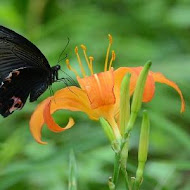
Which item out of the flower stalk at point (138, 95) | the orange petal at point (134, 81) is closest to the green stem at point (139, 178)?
the flower stalk at point (138, 95)

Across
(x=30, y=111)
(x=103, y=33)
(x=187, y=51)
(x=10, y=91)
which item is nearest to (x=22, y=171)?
(x=10, y=91)

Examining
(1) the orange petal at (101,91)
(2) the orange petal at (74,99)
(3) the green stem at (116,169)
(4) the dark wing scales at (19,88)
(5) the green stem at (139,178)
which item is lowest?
(5) the green stem at (139,178)

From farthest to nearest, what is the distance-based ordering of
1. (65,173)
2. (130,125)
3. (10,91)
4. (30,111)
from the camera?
(30,111), (65,173), (10,91), (130,125)

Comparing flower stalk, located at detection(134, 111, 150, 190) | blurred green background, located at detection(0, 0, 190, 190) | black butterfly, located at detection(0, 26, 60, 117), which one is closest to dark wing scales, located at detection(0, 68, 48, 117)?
black butterfly, located at detection(0, 26, 60, 117)

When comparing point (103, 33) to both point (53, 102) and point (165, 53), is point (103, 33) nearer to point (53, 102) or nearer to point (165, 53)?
point (165, 53)

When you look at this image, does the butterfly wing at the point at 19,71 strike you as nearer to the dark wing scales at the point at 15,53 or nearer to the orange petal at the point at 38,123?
the dark wing scales at the point at 15,53

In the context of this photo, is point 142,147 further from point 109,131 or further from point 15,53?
point 15,53

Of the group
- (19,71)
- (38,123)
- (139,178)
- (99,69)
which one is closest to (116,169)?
(139,178)
